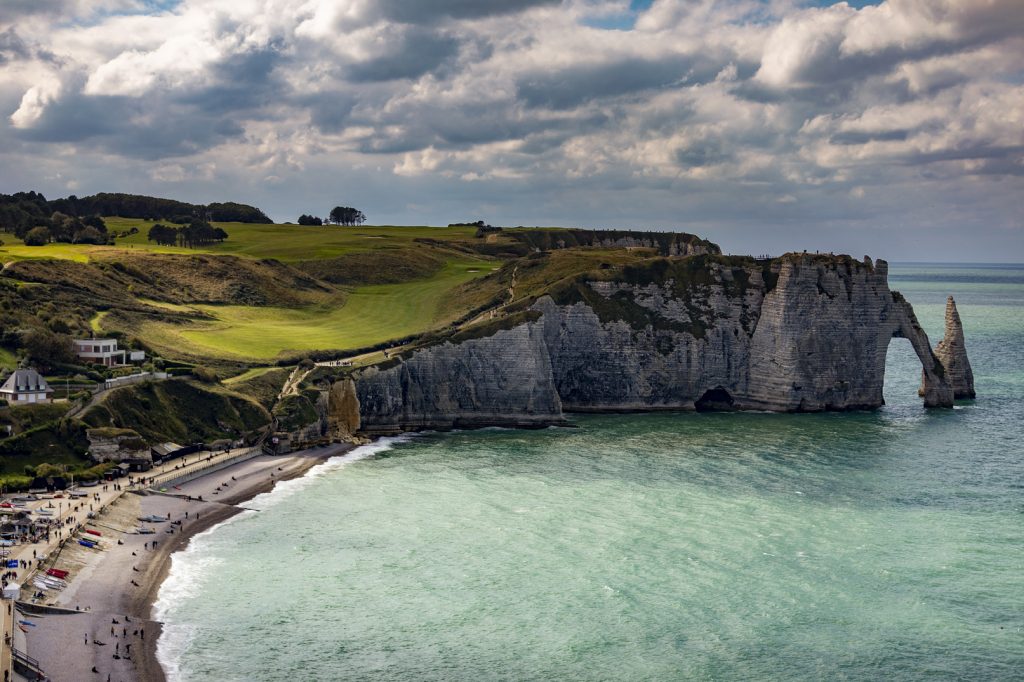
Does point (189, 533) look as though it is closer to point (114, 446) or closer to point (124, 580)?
point (124, 580)

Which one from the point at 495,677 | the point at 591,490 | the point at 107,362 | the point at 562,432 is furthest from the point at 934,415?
the point at 107,362

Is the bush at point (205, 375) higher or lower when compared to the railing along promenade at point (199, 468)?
higher

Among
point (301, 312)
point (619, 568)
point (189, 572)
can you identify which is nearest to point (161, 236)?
point (301, 312)

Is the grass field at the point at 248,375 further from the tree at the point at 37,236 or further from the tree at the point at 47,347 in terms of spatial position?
the tree at the point at 37,236

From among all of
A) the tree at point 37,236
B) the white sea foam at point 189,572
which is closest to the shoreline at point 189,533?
the white sea foam at point 189,572

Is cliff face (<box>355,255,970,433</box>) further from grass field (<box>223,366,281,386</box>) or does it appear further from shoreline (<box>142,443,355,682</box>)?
shoreline (<box>142,443,355,682</box>)

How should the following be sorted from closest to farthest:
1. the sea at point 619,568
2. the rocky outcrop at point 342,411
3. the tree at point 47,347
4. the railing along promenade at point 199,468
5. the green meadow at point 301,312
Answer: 1. the sea at point 619,568
2. the railing along promenade at point 199,468
3. the tree at point 47,347
4. the rocky outcrop at point 342,411
5. the green meadow at point 301,312

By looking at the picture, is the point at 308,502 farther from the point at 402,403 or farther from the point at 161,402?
the point at 402,403
